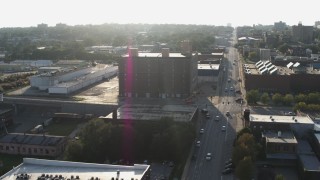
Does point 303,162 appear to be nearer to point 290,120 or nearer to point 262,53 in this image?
point 290,120

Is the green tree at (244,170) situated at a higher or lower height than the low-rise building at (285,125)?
lower

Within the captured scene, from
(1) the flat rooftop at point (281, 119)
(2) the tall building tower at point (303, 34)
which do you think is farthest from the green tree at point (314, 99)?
(2) the tall building tower at point (303, 34)

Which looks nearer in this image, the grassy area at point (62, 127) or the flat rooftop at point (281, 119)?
the flat rooftop at point (281, 119)

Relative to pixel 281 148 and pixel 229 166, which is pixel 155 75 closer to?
pixel 281 148

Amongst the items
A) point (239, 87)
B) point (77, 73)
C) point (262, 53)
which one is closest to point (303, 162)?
point (239, 87)

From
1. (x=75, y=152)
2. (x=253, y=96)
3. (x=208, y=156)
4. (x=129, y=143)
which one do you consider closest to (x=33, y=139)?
(x=75, y=152)

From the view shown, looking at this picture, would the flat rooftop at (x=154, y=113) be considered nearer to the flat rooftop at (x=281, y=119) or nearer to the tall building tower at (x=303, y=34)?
the flat rooftop at (x=281, y=119)
